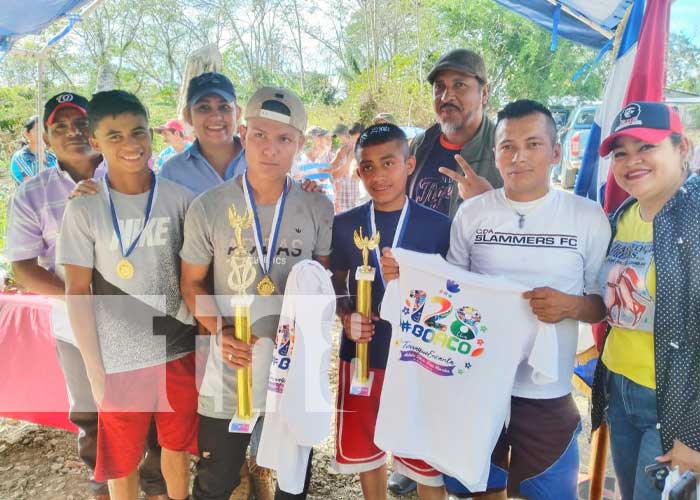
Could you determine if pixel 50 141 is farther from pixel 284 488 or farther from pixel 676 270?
pixel 676 270

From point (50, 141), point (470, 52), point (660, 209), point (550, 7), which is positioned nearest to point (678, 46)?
point (550, 7)

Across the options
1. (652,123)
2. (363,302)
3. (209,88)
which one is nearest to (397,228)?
(363,302)

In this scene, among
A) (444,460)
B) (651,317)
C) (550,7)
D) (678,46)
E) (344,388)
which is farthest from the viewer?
(678,46)

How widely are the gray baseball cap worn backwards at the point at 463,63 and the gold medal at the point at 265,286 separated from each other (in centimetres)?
196

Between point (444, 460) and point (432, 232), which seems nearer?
point (444, 460)

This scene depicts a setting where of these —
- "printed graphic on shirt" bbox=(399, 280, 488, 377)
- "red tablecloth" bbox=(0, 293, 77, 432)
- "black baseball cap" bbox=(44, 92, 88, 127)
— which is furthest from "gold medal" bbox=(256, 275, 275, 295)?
"red tablecloth" bbox=(0, 293, 77, 432)

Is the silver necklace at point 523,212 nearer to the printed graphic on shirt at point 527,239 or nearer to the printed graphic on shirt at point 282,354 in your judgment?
the printed graphic on shirt at point 527,239

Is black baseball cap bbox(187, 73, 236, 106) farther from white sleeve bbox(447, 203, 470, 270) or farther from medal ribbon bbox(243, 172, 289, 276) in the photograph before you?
white sleeve bbox(447, 203, 470, 270)

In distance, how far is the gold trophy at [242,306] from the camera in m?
2.16

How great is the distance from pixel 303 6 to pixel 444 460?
95.3 feet

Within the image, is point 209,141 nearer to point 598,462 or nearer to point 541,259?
point 541,259

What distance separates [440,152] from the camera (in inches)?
134

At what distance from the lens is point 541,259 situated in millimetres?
2125

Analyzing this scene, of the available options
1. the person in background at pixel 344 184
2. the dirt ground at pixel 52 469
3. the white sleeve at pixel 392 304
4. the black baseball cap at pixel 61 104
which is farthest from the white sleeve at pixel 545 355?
the person in background at pixel 344 184
